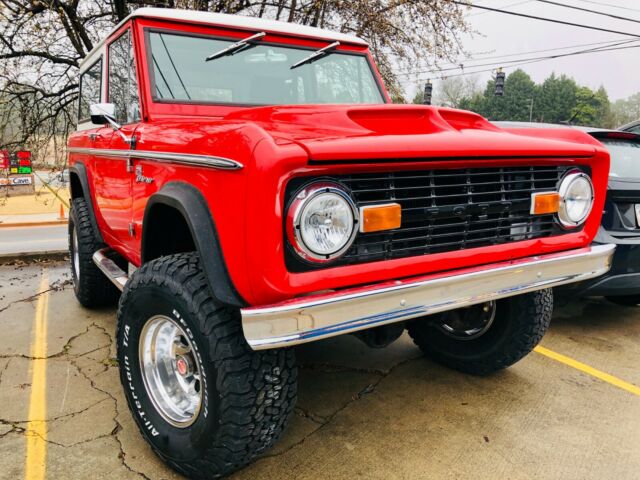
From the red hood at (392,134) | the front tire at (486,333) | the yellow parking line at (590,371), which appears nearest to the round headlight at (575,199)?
the red hood at (392,134)

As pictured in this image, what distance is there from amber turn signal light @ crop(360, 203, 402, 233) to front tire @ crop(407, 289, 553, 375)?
1245mm

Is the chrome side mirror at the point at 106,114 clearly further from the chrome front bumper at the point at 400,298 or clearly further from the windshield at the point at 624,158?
the windshield at the point at 624,158

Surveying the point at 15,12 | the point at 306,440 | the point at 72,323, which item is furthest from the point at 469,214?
the point at 15,12

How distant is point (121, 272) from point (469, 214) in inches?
91.6

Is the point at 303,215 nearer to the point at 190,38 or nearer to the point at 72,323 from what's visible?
the point at 190,38

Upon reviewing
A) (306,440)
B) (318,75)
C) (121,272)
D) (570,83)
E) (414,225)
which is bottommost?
(306,440)

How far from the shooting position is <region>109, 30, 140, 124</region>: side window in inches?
118

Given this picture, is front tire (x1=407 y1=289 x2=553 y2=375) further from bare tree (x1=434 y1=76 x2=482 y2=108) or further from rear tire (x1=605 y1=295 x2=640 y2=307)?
bare tree (x1=434 y1=76 x2=482 y2=108)

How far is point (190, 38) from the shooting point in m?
3.00

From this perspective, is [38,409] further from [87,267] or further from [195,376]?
[87,267]

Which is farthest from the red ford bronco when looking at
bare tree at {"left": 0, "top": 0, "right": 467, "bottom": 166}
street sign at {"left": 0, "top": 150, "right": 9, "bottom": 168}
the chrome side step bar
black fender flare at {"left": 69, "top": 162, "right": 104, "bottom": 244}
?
street sign at {"left": 0, "top": 150, "right": 9, "bottom": 168}

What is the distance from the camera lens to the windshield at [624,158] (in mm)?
3918

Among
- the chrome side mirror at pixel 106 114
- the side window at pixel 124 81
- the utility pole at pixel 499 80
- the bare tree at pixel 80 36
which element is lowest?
the chrome side mirror at pixel 106 114

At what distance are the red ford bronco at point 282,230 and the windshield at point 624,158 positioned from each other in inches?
63.4
